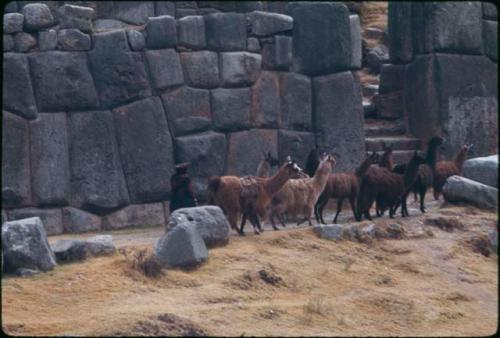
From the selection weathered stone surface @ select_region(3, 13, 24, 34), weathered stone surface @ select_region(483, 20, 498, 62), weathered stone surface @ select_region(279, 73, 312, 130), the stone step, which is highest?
weathered stone surface @ select_region(3, 13, 24, 34)

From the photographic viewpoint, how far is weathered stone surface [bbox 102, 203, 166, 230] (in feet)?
65.2

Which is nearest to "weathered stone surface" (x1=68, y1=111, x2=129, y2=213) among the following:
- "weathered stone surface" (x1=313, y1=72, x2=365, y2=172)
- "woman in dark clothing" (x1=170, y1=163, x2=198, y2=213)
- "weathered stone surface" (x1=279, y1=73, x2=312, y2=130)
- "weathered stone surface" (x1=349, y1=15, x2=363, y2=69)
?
"woman in dark clothing" (x1=170, y1=163, x2=198, y2=213)

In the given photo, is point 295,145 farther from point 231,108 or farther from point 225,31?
point 225,31

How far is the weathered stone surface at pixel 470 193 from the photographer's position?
2073cm

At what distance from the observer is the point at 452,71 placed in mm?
23484

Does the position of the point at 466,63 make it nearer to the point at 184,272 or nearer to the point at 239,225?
the point at 239,225

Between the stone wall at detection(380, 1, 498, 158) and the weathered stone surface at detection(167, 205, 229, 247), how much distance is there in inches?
333

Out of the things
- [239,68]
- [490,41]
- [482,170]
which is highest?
[239,68]

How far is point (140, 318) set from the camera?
12.7 metres

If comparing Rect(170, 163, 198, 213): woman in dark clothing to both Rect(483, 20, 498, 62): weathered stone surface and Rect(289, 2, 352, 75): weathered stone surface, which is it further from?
Rect(483, 20, 498, 62): weathered stone surface

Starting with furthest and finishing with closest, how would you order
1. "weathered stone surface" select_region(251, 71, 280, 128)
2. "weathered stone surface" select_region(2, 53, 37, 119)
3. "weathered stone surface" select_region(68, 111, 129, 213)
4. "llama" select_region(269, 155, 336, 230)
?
"weathered stone surface" select_region(251, 71, 280, 128) → "weathered stone surface" select_region(68, 111, 129, 213) → "weathered stone surface" select_region(2, 53, 37, 119) → "llama" select_region(269, 155, 336, 230)

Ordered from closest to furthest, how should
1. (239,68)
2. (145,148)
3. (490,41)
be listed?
(145,148), (239,68), (490,41)

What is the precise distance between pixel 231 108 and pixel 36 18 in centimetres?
400

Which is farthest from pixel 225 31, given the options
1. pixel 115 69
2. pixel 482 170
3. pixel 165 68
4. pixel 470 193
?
pixel 482 170
